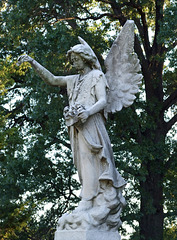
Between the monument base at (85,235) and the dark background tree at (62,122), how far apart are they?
289 inches

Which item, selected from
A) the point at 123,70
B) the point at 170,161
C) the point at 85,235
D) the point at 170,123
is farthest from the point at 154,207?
the point at 85,235

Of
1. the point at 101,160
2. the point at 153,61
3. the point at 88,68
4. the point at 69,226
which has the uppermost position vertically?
the point at 153,61

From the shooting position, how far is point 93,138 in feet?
21.2

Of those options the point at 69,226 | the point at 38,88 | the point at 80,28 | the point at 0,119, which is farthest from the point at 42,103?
the point at 69,226

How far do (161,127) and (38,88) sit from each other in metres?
4.26

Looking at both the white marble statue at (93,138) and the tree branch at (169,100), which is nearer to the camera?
the white marble statue at (93,138)

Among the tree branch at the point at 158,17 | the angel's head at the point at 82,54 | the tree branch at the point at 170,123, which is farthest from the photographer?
the tree branch at the point at 170,123

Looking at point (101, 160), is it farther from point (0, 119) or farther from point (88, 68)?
point (0, 119)

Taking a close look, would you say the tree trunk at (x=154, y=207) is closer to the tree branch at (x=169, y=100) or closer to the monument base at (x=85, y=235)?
the tree branch at (x=169, y=100)

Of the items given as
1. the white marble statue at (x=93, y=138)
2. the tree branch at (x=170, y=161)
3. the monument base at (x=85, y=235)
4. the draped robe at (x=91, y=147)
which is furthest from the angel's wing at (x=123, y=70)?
the tree branch at (x=170, y=161)

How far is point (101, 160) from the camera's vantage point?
643 cm

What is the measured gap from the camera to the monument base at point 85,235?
19.5 ft

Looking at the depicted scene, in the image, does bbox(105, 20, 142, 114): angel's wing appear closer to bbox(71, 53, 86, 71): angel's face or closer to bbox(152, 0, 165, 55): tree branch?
bbox(71, 53, 86, 71): angel's face

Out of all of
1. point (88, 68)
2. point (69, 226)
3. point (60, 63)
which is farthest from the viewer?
point (60, 63)
